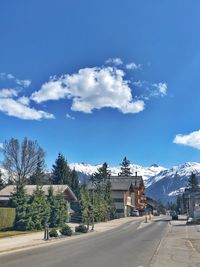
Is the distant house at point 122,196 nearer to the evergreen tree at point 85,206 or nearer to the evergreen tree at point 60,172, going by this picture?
the evergreen tree at point 60,172

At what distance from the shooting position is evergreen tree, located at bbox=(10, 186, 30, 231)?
47594 millimetres

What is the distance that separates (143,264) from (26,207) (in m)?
30.8

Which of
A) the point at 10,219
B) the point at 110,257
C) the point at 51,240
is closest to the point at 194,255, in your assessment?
the point at 110,257

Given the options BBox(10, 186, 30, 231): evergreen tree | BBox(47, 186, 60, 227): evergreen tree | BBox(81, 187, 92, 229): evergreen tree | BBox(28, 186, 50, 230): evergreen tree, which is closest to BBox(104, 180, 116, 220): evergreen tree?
Answer: BBox(81, 187, 92, 229): evergreen tree

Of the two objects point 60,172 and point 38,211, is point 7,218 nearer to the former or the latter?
point 38,211

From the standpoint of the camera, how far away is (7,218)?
45.3 m

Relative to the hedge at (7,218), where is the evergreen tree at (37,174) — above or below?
above

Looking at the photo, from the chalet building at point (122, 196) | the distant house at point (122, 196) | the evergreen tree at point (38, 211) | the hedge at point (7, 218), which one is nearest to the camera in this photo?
the hedge at point (7, 218)

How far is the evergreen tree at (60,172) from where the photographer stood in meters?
119

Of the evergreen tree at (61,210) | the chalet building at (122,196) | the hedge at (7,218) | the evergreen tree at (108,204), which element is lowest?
the hedge at (7,218)

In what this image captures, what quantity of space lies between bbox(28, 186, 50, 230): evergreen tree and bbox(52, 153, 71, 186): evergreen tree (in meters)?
66.3

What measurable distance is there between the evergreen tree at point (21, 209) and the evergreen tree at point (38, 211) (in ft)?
1.31

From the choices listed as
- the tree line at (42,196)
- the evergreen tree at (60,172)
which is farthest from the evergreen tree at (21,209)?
the evergreen tree at (60,172)

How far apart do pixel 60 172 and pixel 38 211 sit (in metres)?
71.0
